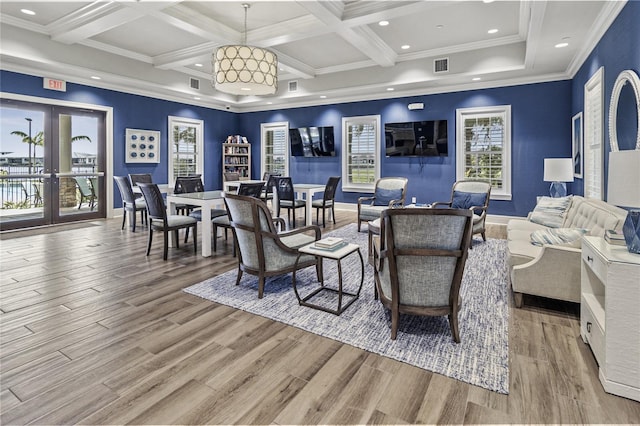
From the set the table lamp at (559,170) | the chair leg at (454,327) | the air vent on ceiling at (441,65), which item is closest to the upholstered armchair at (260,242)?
the chair leg at (454,327)

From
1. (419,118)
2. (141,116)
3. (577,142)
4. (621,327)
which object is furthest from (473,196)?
(141,116)

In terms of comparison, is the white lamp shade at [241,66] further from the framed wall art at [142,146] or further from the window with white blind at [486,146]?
the window with white blind at [486,146]

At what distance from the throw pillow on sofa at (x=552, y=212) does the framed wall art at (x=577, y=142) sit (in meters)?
1.35

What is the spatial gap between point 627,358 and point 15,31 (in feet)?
27.0

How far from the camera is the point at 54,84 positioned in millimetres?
6750

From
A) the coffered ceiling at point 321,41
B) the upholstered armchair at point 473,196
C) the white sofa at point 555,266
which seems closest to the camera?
the white sofa at point 555,266

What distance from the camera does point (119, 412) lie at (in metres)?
1.71

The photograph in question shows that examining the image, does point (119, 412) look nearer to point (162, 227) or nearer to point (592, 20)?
point (162, 227)

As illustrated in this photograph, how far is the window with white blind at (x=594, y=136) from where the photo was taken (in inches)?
172

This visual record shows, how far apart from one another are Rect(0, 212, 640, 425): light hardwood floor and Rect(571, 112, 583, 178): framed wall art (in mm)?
3601

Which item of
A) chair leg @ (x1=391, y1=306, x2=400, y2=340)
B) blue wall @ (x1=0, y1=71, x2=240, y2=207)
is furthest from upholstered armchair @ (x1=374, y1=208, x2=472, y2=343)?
blue wall @ (x1=0, y1=71, x2=240, y2=207)

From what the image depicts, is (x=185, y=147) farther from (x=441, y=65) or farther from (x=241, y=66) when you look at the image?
(x=441, y=65)

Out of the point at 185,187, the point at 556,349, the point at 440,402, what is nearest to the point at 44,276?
the point at 185,187

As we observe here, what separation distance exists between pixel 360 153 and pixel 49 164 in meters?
6.56
